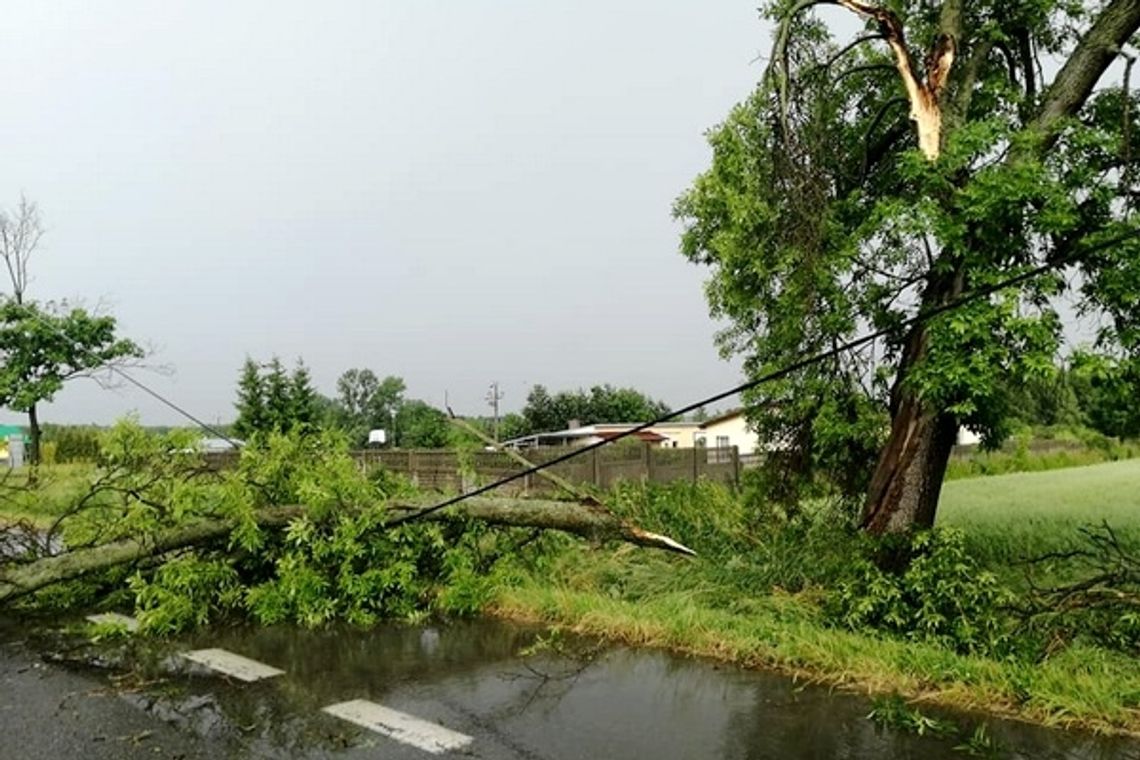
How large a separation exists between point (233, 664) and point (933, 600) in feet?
14.1

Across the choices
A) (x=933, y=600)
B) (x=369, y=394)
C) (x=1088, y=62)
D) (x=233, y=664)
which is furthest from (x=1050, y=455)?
(x=369, y=394)

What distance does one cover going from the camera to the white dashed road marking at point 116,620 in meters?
5.85

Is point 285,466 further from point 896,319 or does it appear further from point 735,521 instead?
point 896,319

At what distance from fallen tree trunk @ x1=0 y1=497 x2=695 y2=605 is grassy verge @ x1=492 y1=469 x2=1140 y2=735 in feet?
1.41

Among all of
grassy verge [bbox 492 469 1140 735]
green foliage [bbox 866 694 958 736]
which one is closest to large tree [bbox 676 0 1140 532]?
grassy verge [bbox 492 469 1140 735]

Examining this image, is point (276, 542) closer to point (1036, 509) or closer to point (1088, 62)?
point (1088, 62)

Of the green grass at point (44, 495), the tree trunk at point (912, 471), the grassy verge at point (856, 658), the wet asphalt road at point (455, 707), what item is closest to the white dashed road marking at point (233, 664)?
the wet asphalt road at point (455, 707)

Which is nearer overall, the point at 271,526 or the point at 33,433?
the point at 271,526

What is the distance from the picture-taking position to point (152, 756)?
11.7 feet

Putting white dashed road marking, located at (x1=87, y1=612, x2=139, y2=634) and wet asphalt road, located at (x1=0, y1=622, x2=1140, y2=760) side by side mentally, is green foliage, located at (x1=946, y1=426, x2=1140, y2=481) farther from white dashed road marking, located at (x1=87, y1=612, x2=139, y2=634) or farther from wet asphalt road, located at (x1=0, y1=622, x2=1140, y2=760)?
white dashed road marking, located at (x1=87, y1=612, x2=139, y2=634)

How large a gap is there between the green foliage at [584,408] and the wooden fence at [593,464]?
36582 mm

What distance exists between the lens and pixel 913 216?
5543 millimetres

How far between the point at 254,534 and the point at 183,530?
1.88 ft

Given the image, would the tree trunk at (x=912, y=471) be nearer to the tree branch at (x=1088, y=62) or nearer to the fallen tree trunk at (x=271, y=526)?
the fallen tree trunk at (x=271, y=526)
